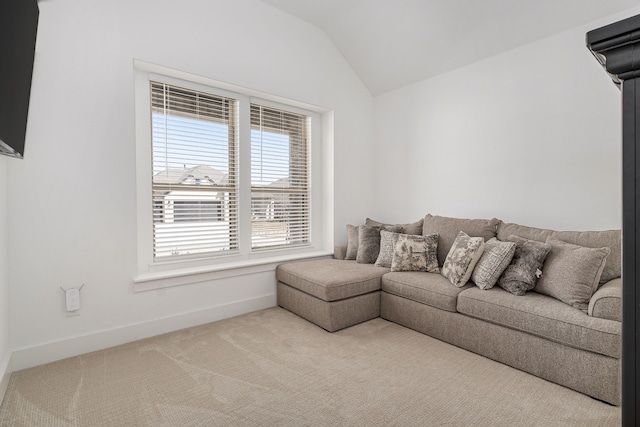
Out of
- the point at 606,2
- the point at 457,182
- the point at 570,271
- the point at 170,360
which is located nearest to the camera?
the point at 570,271

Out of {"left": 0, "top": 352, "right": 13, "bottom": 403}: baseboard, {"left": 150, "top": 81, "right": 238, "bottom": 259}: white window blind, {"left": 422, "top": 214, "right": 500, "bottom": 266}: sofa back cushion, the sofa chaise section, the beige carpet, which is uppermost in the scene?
{"left": 150, "top": 81, "right": 238, "bottom": 259}: white window blind

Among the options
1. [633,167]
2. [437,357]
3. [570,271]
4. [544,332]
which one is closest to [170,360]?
[437,357]

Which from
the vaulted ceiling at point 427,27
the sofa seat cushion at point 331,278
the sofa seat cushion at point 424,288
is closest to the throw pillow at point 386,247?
the sofa seat cushion at point 331,278

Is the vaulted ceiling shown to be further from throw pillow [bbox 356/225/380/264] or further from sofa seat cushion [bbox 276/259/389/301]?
sofa seat cushion [bbox 276/259/389/301]

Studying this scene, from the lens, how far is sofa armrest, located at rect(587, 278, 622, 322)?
1.91 metres

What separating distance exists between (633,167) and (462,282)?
7.78 feet

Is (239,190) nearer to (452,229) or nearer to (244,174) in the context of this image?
(244,174)

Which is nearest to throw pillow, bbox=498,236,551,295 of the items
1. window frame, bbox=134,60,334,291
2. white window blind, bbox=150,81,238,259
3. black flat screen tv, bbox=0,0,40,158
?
window frame, bbox=134,60,334,291

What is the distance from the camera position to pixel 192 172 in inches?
126

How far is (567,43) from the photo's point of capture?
Answer: 286 cm

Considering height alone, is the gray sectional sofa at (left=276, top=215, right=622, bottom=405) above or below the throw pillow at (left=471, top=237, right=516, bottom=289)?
below

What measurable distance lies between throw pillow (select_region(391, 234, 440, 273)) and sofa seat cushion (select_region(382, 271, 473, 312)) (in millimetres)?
70

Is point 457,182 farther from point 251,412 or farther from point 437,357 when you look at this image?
point 251,412

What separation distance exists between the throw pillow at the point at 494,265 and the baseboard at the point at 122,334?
2072 millimetres
